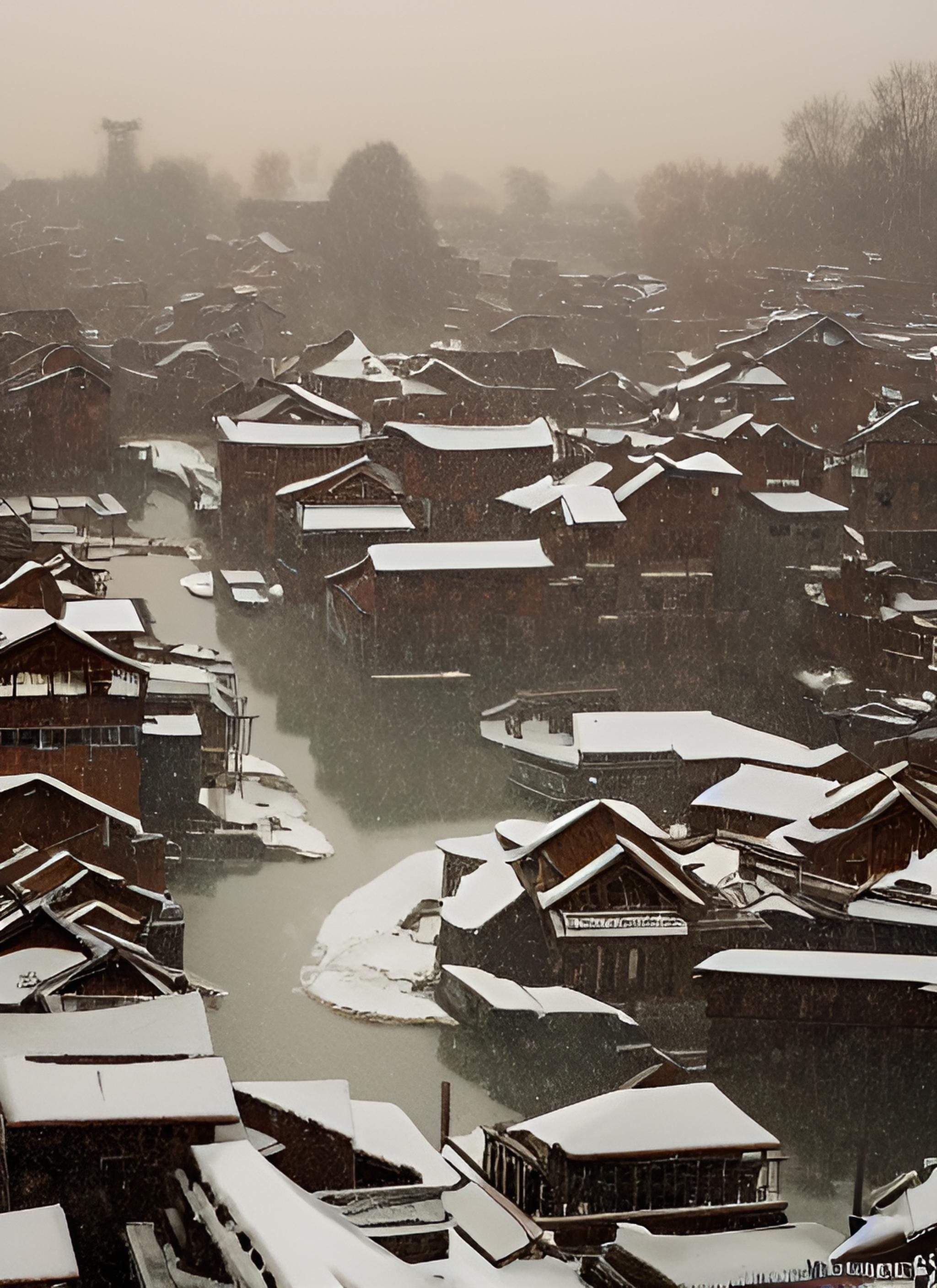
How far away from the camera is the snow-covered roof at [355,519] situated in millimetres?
26172

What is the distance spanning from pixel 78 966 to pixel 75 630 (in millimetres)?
5828

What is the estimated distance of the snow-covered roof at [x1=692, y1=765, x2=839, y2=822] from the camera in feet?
59.3

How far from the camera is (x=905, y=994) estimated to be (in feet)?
49.1

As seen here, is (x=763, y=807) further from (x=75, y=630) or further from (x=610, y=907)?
(x=75, y=630)

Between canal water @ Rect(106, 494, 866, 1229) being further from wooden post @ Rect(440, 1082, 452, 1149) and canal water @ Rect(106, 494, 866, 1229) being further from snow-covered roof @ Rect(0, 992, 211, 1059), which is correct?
snow-covered roof @ Rect(0, 992, 211, 1059)

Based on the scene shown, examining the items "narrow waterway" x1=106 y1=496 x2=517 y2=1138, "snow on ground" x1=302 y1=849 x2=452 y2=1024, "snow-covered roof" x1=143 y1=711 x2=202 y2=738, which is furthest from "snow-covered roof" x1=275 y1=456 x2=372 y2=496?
"snow on ground" x1=302 y1=849 x2=452 y2=1024

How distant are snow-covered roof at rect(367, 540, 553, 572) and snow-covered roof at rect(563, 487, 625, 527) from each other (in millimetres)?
855

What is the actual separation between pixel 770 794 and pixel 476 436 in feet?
42.1

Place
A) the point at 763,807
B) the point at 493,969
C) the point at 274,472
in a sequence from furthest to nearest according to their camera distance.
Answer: the point at 274,472
the point at 763,807
the point at 493,969

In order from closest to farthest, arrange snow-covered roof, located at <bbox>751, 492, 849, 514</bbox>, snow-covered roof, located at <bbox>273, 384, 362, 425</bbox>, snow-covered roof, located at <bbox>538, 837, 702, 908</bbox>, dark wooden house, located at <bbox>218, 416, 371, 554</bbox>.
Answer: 1. snow-covered roof, located at <bbox>538, 837, 702, 908</bbox>
2. dark wooden house, located at <bbox>218, 416, 371, 554</bbox>
3. snow-covered roof, located at <bbox>751, 492, 849, 514</bbox>
4. snow-covered roof, located at <bbox>273, 384, 362, 425</bbox>

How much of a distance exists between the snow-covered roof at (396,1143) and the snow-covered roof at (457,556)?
14713 millimetres

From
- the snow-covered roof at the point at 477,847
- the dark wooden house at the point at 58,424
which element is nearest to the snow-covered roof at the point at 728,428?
the dark wooden house at the point at 58,424

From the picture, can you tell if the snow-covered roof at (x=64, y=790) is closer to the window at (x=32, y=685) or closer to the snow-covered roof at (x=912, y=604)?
the window at (x=32, y=685)

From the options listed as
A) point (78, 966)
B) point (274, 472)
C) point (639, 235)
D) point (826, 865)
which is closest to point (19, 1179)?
point (78, 966)
